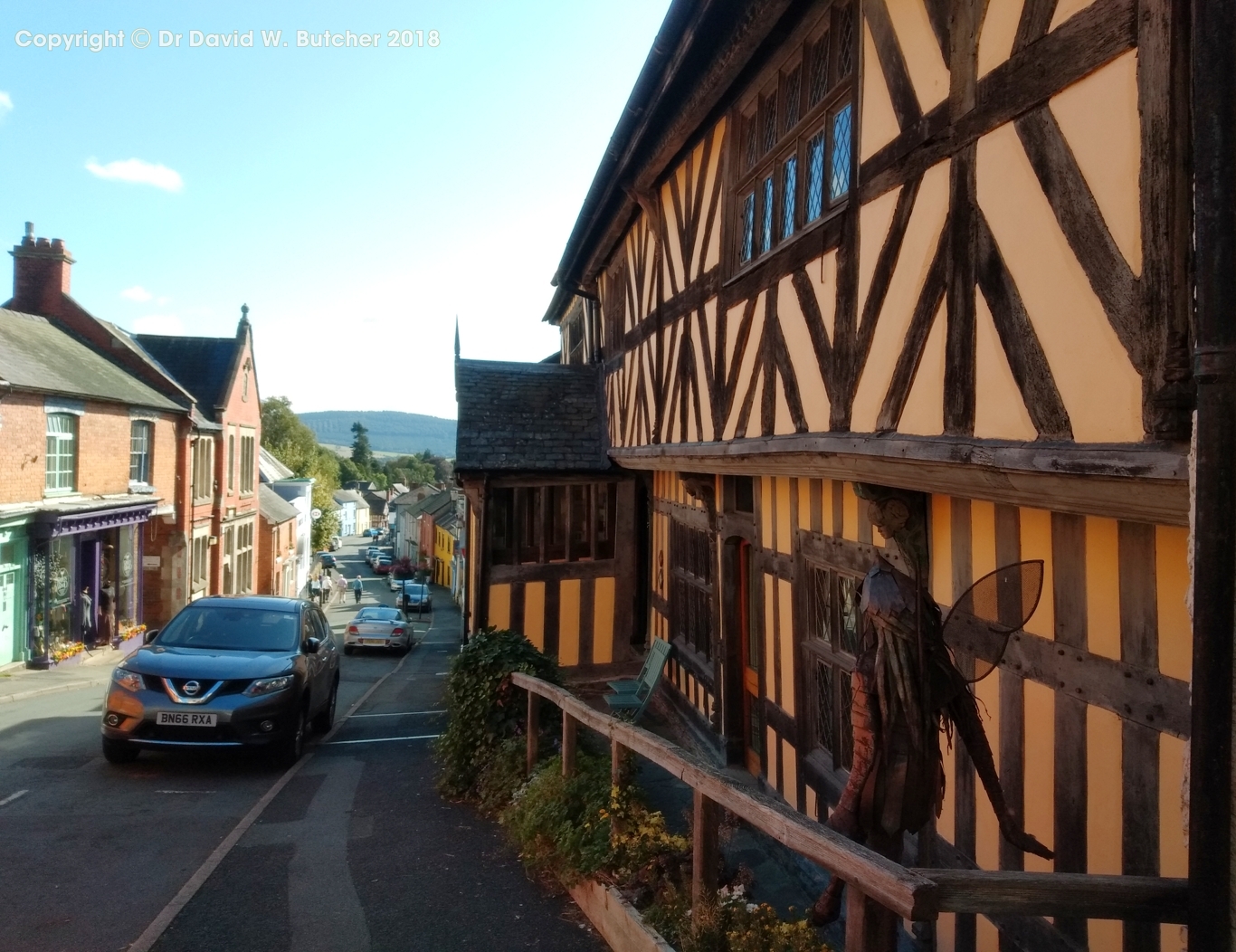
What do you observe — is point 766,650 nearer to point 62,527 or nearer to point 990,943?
point 990,943

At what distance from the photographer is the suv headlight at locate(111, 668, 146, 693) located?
7.29m

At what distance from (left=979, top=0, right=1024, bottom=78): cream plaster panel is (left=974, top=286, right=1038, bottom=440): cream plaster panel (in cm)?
85

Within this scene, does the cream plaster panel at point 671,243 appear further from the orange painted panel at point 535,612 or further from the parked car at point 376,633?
the parked car at point 376,633

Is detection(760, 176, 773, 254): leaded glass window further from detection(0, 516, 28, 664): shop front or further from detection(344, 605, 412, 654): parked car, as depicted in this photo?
detection(344, 605, 412, 654): parked car

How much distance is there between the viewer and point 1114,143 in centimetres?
244

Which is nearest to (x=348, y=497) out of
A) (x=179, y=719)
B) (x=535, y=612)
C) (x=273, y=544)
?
(x=273, y=544)

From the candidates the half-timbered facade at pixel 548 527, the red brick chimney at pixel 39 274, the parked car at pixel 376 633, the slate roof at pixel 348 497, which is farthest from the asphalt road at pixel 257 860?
the slate roof at pixel 348 497

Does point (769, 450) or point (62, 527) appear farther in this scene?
point (62, 527)

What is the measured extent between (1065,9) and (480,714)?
587 centimetres

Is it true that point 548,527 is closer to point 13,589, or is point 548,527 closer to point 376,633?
point 13,589

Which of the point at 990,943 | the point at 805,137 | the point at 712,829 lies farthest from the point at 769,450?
the point at 990,943

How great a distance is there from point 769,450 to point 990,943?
266 cm

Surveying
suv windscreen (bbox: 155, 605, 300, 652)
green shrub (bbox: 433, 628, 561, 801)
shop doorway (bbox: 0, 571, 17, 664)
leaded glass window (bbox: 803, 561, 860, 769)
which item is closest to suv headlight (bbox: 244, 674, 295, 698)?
suv windscreen (bbox: 155, 605, 300, 652)

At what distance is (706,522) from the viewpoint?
7.91 metres
